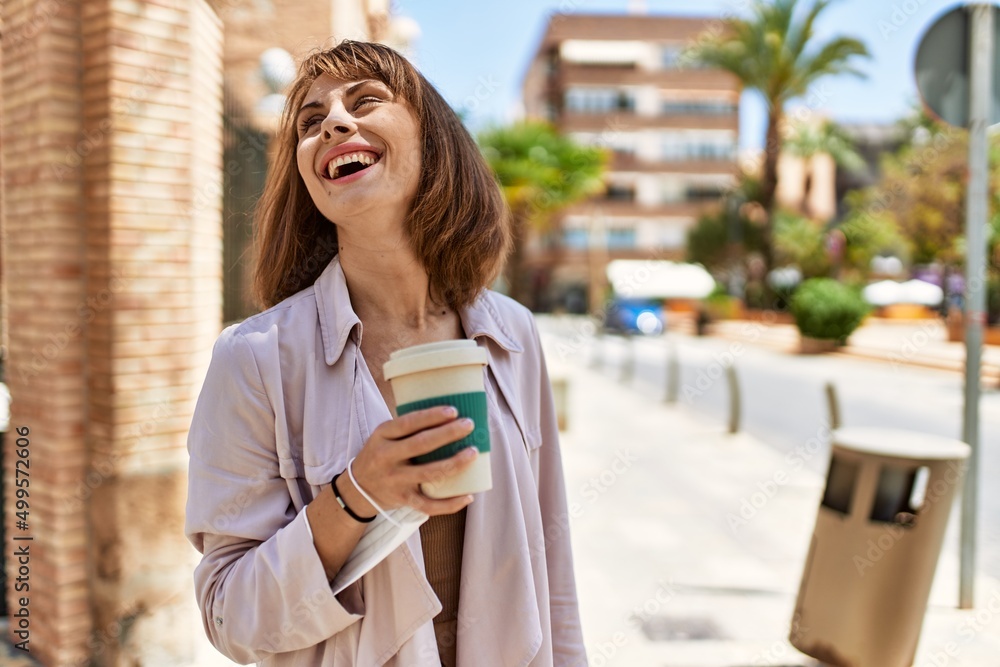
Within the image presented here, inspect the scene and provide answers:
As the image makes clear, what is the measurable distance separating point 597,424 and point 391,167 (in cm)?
916

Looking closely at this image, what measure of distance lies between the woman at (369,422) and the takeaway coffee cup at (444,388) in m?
0.03

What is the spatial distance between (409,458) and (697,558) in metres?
4.61

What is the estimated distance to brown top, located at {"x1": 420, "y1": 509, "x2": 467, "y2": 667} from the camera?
4.73 ft

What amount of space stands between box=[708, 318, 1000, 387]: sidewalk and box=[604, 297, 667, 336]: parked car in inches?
86.4

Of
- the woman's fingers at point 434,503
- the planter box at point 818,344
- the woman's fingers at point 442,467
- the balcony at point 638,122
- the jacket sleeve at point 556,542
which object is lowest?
the planter box at point 818,344

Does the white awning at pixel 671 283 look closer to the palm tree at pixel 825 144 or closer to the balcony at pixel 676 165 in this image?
the palm tree at pixel 825 144

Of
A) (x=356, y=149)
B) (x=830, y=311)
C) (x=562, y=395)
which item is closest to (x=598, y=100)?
(x=830, y=311)

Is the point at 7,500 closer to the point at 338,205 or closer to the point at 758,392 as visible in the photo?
the point at 338,205

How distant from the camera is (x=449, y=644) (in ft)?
4.77

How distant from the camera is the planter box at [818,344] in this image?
20.3 meters

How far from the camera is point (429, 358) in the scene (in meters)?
1.09

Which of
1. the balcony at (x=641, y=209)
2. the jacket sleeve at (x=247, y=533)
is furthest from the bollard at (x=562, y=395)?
the balcony at (x=641, y=209)

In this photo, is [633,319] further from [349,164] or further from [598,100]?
[349,164]

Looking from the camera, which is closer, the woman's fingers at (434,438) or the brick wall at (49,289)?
the woman's fingers at (434,438)
